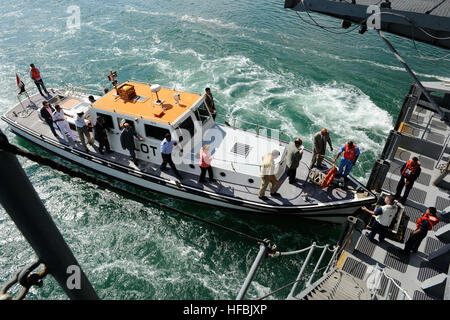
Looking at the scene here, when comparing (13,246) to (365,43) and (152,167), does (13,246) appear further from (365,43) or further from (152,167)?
(365,43)

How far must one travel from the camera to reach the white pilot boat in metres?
7.83

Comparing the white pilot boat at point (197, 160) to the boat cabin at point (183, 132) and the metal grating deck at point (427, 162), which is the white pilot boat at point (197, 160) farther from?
Result: the metal grating deck at point (427, 162)

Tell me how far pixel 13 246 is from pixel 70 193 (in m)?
2.20

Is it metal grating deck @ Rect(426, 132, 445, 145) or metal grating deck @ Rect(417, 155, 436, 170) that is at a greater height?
metal grating deck @ Rect(426, 132, 445, 145)

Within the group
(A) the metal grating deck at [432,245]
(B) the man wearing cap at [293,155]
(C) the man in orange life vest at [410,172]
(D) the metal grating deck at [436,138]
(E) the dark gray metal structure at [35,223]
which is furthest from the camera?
(D) the metal grating deck at [436,138]

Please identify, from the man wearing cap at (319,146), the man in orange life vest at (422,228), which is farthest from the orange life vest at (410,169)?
the man wearing cap at (319,146)

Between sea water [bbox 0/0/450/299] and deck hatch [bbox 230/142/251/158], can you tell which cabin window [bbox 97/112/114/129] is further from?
deck hatch [bbox 230/142/251/158]

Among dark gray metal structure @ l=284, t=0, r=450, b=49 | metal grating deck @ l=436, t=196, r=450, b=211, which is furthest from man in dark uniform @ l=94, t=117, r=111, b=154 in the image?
metal grating deck @ l=436, t=196, r=450, b=211

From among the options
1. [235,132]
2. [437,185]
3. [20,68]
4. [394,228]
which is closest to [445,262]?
[394,228]

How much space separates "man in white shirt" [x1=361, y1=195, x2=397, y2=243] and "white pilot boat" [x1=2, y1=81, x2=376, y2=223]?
0.83 m

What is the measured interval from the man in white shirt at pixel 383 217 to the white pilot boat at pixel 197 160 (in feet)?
2.72

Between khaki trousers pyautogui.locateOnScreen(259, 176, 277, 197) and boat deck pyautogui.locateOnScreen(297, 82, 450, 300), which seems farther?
khaki trousers pyautogui.locateOnScreen(259, 176, 277, 197)

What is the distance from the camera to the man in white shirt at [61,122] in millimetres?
9383

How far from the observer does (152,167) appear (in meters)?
9.09
